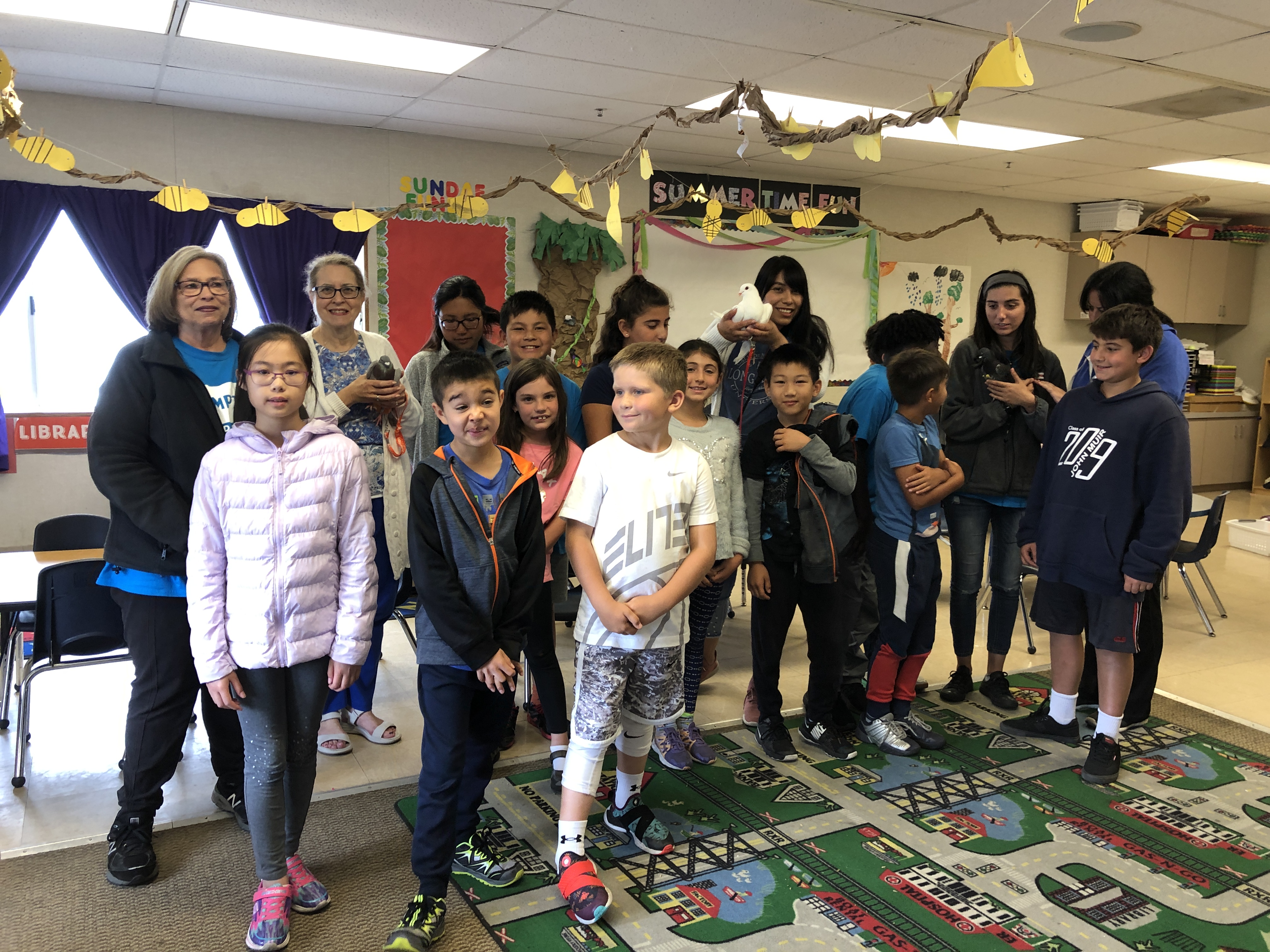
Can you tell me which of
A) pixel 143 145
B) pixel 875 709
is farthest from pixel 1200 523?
pixel 143 145

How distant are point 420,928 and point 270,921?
12.9 inches

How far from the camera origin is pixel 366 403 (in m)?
2.69

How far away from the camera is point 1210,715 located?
3.34 metres

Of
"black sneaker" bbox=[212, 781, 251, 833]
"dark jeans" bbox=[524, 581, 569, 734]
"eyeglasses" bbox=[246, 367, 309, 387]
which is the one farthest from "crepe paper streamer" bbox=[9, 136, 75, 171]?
"dark jeans" bbox=[524, 581, 569, 734]

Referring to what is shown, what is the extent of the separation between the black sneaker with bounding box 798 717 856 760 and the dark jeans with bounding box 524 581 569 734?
84 cm

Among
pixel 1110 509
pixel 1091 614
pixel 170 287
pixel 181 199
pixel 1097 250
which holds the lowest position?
pixel 1091 614

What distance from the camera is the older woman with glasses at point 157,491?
82.4 inches

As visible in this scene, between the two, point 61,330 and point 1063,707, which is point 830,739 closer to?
point 1063,707

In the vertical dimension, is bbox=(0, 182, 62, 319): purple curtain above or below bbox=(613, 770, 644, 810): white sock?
above

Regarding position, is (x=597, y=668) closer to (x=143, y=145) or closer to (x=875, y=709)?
(x=875, y=709)

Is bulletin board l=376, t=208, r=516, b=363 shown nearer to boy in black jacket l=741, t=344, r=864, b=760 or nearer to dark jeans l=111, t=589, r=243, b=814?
boy in black jacket l=741, t=344, r=864, b=760

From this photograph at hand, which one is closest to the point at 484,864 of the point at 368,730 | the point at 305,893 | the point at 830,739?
the point at 305,893

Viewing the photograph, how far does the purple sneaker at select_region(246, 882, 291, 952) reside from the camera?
1.94 metres

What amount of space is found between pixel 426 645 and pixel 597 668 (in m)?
0.42
